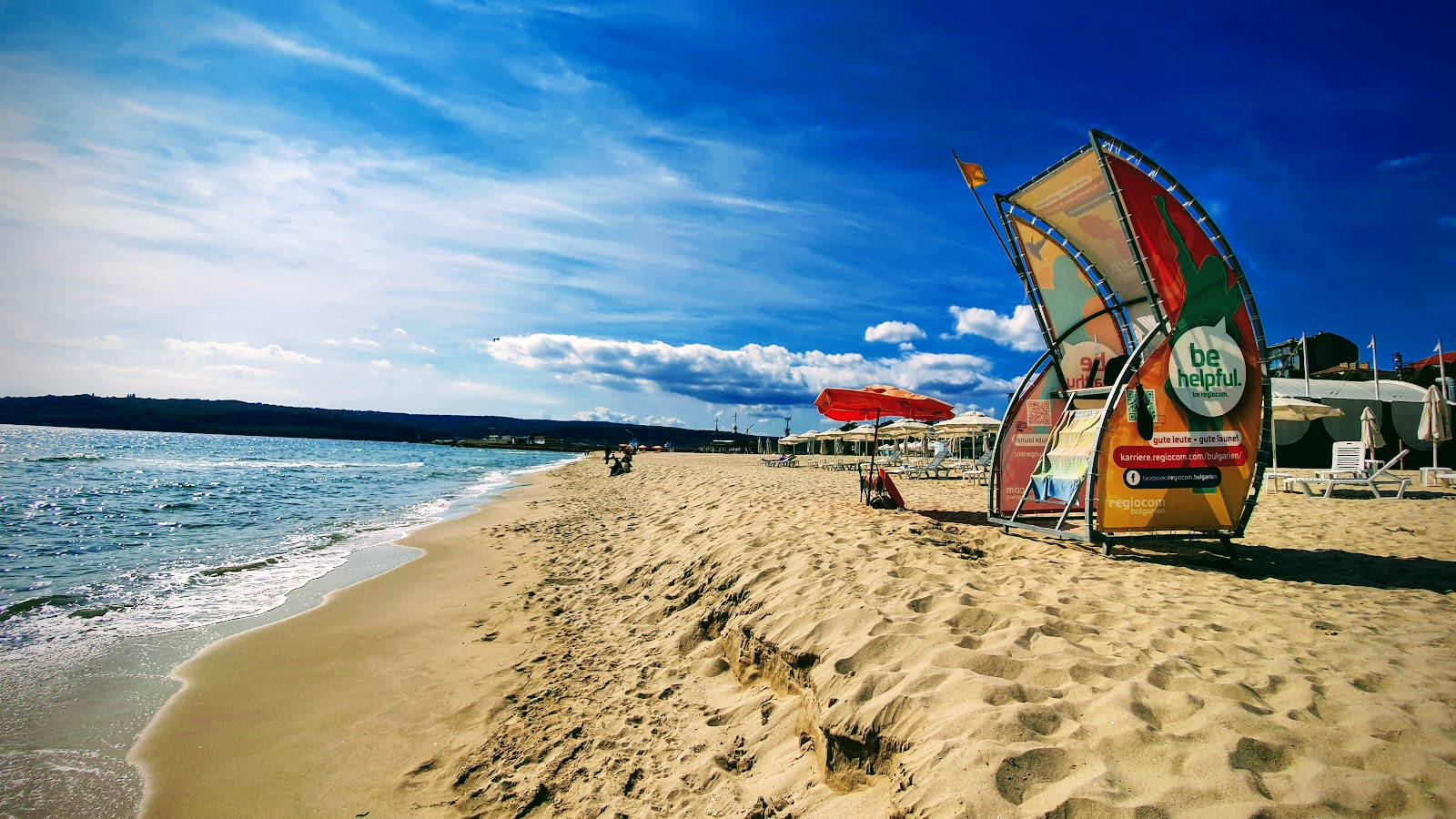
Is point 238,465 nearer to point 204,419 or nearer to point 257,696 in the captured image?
point 257,696

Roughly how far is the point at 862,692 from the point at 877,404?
7.33 metres

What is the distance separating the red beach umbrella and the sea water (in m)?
7.30

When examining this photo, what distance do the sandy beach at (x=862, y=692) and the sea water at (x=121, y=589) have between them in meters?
0.33

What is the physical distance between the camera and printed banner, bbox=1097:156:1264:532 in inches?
227

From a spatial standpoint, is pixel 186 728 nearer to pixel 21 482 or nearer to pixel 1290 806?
pixel 1290 806

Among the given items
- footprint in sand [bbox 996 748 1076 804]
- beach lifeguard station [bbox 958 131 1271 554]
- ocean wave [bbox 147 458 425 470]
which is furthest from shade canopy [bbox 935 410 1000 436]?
ocean wave [bbox 147 458 425 470]

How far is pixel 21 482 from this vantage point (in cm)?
1961

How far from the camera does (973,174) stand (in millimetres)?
8188

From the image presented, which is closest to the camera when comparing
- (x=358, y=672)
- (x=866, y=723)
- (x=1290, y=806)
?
(x=1290, y=806)

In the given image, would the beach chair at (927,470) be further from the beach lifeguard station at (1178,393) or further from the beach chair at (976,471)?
the beach lifeguard station at (1178,393)

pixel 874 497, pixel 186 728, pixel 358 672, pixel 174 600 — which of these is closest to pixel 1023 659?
pixel 358 672

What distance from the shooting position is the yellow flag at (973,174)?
26.8 ft

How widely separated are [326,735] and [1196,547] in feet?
27.1

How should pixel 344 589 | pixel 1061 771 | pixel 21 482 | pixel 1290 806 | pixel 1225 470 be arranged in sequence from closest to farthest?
pixel 1290 806 < pixel 1061 771 < pixel 1225 470 < pixel 344 589 < pixel 21 482
